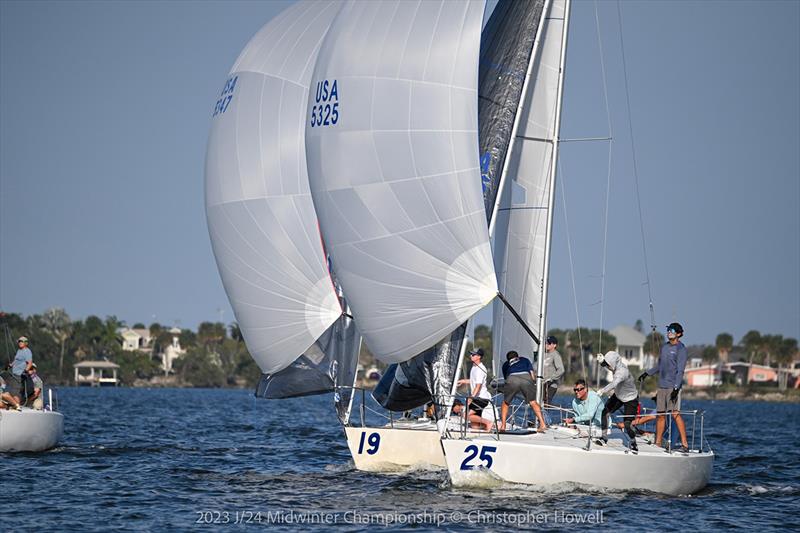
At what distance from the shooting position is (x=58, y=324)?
13150cm

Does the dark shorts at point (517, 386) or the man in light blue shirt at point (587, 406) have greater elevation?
the dark shorts at point (517, 386)

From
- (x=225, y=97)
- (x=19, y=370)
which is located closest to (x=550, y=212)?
(x=225, y=97)

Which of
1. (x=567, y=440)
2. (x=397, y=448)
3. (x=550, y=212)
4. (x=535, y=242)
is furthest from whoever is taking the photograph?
(x=535, y=242)

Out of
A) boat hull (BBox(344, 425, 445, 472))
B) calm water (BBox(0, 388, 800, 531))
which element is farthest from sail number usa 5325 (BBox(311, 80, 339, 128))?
calm water (BBox(0, 388, 800, 531))

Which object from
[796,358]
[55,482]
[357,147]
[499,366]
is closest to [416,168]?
[357,147]

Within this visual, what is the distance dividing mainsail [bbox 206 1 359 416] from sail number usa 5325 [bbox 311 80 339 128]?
279 centimetres

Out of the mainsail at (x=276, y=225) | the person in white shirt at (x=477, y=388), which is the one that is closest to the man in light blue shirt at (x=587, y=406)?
the person in white shirt at (x=477, y=388)

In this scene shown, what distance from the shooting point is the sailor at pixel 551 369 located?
2241cm

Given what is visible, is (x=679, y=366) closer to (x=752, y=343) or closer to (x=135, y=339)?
(x=752, y=343)

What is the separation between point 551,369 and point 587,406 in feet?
7.64

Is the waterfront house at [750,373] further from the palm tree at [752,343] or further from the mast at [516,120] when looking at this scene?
the mast at [516,120]

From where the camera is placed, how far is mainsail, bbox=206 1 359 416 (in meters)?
24.7

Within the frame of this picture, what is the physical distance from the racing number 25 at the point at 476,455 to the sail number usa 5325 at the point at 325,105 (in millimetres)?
6459

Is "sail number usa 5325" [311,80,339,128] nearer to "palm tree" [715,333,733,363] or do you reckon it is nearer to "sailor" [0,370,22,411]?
"sailor" [0,370,22,411]
